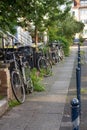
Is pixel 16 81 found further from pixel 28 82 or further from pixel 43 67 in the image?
pixel 43 67

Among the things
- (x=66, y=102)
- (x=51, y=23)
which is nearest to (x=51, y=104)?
(x=66, y=102)

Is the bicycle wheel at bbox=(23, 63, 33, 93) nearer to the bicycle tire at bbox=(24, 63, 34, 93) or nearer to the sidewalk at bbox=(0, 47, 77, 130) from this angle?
the bicycle tire at bbox=(24, 63, 34, 93)

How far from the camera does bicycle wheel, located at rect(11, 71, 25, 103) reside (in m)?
8.96

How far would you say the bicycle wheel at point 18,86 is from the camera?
8963 mm

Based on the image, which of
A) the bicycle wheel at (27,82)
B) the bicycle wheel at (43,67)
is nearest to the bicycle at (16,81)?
the bicycle wheel at (27,82)

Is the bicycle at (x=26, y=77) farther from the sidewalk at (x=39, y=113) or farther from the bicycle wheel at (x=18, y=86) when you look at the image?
the bicycle wheel at (x=18, y=86)

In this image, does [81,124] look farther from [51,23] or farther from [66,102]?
[51,23]

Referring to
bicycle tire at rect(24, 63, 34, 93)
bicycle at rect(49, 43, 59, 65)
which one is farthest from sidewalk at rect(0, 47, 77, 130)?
bicycle at rect(49, 43, 59, 65)

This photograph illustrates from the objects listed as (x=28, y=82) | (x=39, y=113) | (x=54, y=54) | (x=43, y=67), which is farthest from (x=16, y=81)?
(x=54, y=54)

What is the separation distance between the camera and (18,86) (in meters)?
9.35

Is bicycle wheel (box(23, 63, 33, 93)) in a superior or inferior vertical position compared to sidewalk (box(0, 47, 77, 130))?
superior

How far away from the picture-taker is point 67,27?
1527 inches

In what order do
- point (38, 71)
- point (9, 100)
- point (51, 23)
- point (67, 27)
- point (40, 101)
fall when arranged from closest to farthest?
1. point (9, 100)
2. point (40, 101)
3. point (38, 71)
4. point (51, 23)
5. point (67, 27)

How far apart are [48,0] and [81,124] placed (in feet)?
18.9
